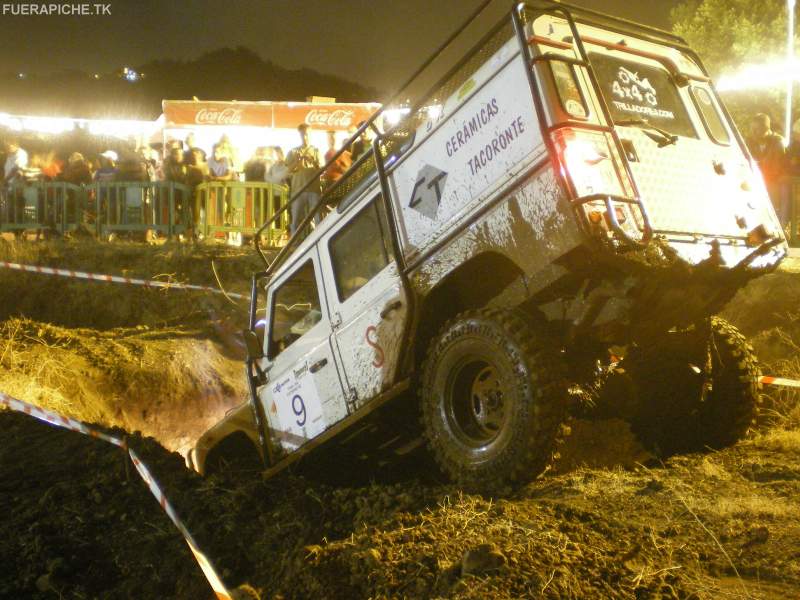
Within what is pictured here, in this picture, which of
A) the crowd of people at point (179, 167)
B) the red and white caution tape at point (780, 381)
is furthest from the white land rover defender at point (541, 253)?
the crowd of people at point (179, 167)

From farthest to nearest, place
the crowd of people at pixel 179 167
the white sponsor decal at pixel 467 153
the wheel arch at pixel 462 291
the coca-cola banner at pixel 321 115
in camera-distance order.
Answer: the coca-cola banner at pixel 321 115 < the crowd of people at pixel 179 167 < the wheel arch at pixel 462 291 < the white sponsor decal at pixel 467 153

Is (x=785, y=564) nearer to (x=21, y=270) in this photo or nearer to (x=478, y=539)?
(x=478, y=539)

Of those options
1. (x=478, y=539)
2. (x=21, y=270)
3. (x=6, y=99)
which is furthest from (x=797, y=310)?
(x=6, y=99)

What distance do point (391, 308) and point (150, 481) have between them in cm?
195

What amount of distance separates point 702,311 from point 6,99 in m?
58.7

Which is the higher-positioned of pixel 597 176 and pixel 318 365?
pixel 597 176

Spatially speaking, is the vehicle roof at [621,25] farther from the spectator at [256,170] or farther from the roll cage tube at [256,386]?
the spectator at [256,170]

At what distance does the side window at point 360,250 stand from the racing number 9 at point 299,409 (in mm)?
958

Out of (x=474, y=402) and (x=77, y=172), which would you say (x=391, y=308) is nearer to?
(x=474, y=402)

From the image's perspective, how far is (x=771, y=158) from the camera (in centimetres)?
932

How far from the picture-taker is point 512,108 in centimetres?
393

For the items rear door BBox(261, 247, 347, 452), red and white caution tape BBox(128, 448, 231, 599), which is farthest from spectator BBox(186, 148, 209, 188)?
red and white caution tape BBox(128, 448, 231, 599)

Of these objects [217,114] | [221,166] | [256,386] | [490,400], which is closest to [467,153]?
[490,400]

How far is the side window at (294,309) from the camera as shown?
18.8 ft
